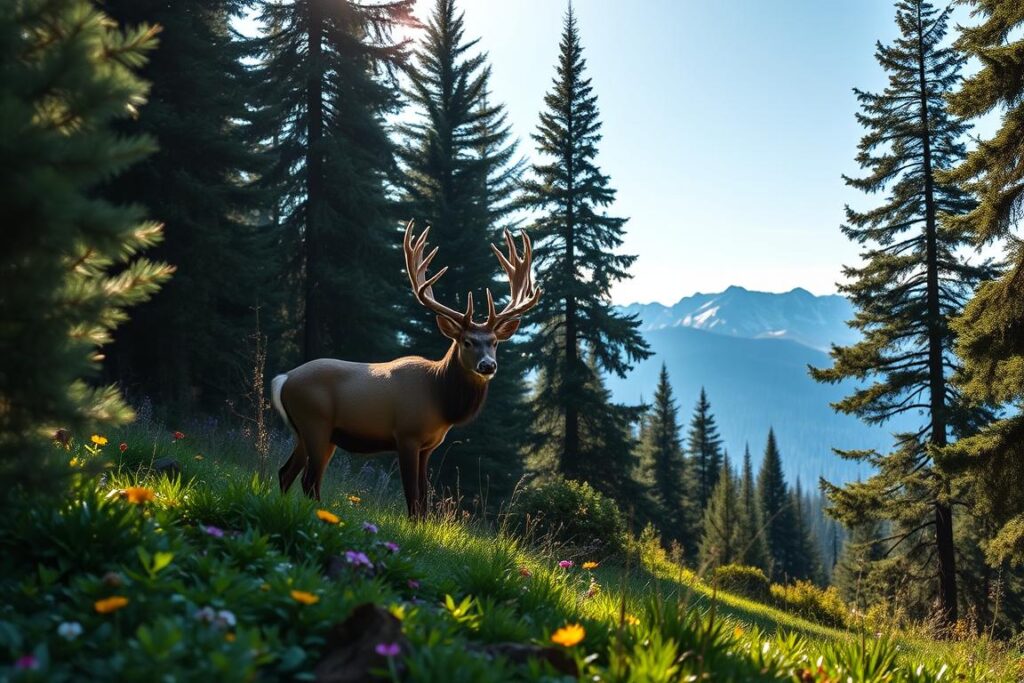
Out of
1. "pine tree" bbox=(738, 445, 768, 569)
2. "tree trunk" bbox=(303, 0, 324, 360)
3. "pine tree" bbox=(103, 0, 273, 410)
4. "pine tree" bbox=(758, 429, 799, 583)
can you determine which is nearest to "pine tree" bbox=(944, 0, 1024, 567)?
"pine tree" bbox=(103, 0, 273, 410)

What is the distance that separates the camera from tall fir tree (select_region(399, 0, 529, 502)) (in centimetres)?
1927

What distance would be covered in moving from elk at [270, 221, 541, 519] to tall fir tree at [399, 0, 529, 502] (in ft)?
39.6

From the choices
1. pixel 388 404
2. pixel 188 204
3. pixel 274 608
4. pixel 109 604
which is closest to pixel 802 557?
pixel 188 204

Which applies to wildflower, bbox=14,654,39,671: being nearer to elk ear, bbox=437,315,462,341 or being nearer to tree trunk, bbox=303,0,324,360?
elk ear, bbox=437,315,462,341

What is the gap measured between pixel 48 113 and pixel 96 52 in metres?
0.33

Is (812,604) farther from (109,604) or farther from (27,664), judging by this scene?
(27,664)

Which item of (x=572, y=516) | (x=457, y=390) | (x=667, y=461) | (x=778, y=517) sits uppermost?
(x=457, y=390)

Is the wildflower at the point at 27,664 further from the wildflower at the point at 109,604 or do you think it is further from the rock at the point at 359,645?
the rock at the point at 359,645

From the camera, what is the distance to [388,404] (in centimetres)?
626

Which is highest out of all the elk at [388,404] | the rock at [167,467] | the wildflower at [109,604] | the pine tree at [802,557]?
the elk at [388,404]

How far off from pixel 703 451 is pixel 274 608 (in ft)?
184

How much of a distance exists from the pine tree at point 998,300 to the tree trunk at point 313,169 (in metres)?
12.3

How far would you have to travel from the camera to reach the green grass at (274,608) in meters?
2.36

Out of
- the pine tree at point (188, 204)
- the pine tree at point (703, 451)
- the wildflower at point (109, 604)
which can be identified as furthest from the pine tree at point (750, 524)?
the wildflower at point (109, 604)
